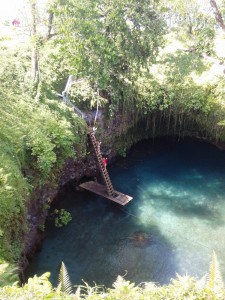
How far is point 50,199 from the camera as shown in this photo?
53.0 ft

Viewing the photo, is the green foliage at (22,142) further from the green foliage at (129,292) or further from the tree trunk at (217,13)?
the tree trunk at (217,13)

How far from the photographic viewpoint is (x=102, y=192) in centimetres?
1759

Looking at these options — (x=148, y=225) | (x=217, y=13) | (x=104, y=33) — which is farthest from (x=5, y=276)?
(x=217, y=13)

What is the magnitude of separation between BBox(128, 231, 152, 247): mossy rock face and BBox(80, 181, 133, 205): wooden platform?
190 centimetres

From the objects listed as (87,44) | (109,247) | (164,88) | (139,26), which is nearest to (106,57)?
(87,44)

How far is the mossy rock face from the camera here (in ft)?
48.8

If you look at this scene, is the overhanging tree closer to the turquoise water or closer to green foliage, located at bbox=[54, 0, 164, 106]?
green foliage, located at bbox=[54, 0, 164, 106]

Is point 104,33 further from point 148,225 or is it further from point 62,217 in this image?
point 148,225

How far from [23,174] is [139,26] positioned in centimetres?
923

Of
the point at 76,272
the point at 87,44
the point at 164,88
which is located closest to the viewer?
the point at 76,272

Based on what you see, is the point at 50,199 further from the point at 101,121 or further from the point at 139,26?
the point at 139,26

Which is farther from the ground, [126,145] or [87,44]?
[87,44]

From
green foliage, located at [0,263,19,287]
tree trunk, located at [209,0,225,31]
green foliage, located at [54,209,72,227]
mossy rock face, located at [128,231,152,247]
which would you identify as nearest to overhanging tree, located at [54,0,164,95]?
tree trunk, located at [209,0,225,31]

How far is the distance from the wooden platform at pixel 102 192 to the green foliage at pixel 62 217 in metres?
2.15
